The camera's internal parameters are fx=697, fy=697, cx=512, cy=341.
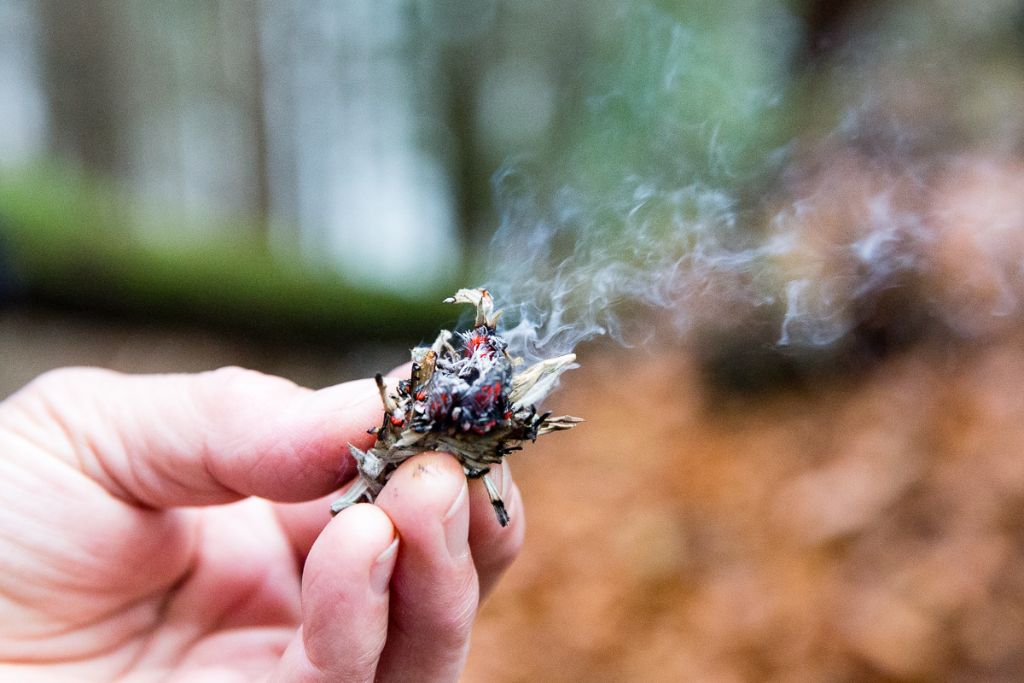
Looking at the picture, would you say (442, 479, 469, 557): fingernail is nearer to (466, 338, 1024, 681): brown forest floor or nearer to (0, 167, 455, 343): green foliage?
(466, 338, 1024, 681): brown forest floor

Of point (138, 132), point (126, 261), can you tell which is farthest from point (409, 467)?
point (138, 132)

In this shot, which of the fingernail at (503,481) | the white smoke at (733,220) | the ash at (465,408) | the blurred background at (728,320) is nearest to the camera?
the ash at (465,408)

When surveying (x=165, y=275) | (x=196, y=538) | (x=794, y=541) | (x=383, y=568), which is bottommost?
(x=165, y=275)

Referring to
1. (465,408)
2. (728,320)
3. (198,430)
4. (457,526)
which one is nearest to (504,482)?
(457,526)

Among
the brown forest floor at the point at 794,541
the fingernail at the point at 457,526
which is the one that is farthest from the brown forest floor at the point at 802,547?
the fingernail at the point at 457,526

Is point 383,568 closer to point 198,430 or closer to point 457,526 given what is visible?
point 457,526

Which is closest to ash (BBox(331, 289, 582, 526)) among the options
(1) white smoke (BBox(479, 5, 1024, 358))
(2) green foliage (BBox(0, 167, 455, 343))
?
(1) white smoke (BBox(479, 5, 1024, 358))

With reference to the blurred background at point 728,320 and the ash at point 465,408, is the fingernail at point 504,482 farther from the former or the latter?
the blurred background at point 728,320
